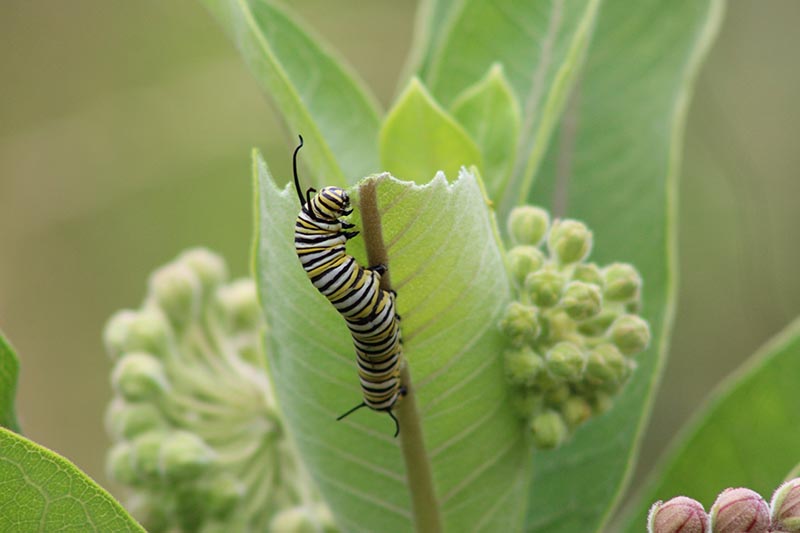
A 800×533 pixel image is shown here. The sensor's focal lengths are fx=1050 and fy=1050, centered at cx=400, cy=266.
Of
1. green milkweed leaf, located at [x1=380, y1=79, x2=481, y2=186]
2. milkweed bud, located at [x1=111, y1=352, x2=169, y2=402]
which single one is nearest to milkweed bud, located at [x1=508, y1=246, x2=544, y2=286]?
green milkweed leaf, located at [x1=380, y1=79, x2=481, y2=186]

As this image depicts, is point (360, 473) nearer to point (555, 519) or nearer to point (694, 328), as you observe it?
point (555, 519)

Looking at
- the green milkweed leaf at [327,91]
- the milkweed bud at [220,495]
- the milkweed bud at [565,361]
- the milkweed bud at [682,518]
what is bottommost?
the milkweed bud at [682,518]

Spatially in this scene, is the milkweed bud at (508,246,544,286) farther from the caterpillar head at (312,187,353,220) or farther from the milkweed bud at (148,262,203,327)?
the milkweed bud at (148,262,203,327)

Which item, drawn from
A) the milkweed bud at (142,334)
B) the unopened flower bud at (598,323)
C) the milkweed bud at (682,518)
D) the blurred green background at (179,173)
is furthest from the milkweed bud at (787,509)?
the blurred green background at (179,173)

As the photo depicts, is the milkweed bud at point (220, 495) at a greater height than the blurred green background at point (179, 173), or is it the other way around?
the blurred green background at point (179, 173)

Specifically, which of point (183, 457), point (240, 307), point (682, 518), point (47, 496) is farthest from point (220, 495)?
point (682, 518)

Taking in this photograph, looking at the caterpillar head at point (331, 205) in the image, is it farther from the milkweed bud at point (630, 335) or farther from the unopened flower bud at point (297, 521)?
the unopened flower bud at point (297, 521)

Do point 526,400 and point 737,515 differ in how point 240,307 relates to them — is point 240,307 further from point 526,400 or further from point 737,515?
point 737,515
